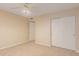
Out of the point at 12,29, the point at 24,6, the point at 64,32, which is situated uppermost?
the point at 24,6

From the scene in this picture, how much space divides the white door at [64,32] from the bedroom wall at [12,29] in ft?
3.95

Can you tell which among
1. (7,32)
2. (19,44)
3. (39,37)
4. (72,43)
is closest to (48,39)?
(39,37)

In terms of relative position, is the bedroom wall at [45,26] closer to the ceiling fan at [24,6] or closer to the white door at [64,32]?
the white door at [64,32]

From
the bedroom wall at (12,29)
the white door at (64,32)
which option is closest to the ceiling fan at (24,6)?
the bedroom wall at (12,29)

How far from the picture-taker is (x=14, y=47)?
3248 millimetres

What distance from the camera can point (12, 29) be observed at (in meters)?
3.30

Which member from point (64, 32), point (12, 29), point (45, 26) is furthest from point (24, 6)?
point (45, 26)

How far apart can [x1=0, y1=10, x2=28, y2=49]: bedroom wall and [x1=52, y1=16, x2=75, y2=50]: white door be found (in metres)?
1.20

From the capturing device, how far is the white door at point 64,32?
10.5ft

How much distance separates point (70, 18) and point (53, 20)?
0.75 meters

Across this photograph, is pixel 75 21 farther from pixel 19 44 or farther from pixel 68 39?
pixel 19 44

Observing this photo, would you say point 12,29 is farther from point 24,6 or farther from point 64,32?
point 64,32

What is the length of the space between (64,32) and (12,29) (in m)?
1.96

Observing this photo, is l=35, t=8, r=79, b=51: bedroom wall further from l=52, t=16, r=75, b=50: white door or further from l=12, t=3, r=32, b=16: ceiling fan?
l=12, t=3, r=32, b=16: ceiling fan
